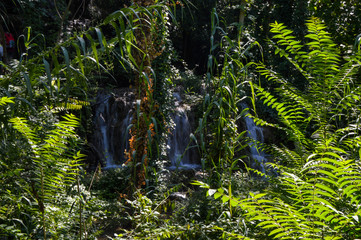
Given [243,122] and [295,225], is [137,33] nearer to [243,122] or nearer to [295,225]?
[295,225]

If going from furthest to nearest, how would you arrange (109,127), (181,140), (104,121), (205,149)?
(104,121) < (109,127) < (181,140) < (205,149)

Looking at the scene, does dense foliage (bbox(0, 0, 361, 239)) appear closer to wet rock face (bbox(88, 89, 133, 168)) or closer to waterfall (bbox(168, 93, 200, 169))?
waterfall (bbox(168, 93, 200, 169))

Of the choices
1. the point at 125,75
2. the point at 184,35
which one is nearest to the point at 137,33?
the point at 125,75

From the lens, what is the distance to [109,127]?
10055mm

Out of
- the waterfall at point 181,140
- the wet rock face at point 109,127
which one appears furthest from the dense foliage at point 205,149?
the wet rock face at point 109,127

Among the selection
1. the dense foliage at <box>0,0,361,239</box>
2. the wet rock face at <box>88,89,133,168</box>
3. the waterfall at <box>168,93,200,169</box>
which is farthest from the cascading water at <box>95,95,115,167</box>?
the dense foliage at <box>0,0,361,239</box>

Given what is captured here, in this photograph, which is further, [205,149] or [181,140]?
[181,140]

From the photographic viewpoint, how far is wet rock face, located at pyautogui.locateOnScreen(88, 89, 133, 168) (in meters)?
9.73

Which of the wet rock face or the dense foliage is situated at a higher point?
the dense foliage

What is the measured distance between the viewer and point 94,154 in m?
9.90

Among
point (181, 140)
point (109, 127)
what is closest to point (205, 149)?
point (181, 140)

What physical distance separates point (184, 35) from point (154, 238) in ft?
52.6

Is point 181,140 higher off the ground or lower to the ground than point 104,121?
lower

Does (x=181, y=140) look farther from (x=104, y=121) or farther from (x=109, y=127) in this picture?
(x=104, y=121)
